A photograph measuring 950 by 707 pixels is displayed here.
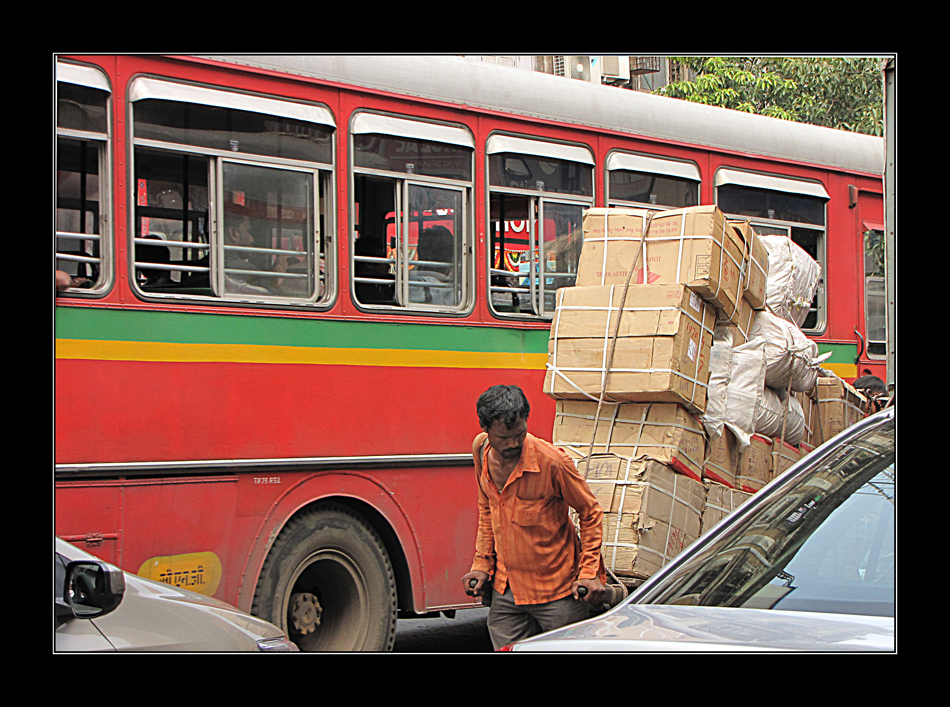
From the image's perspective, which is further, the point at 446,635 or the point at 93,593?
the point at 446,635

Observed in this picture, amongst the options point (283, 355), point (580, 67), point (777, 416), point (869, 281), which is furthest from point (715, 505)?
point (580, 67)

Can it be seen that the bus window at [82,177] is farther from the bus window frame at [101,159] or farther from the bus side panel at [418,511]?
the bus side panel at [418,511]

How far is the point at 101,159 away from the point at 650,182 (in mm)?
3853

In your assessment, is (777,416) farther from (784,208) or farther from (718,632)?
(718,632)

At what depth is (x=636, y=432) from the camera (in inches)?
221

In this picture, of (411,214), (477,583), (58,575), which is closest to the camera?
(58,575)

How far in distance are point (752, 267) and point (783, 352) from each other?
1.88 feet

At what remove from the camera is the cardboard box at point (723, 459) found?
5.91 m

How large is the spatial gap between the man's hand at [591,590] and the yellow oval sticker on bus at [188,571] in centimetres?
207

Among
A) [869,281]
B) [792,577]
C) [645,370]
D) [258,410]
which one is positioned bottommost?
[792,577]

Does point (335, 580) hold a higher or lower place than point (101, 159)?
lower

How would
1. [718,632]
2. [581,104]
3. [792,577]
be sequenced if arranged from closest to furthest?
[718,632] → [792,577] → [581,104]

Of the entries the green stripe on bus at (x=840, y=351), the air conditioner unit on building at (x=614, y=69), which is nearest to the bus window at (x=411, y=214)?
the green stripe on bus at (x=840, y=351)

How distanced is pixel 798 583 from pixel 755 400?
10.4 feet
